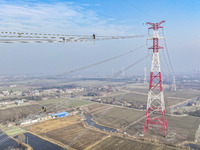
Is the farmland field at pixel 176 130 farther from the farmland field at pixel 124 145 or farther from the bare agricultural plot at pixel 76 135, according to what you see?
the bare agricultural plot at pixel 76 135

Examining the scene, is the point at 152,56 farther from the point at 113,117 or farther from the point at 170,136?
the point at 113,117

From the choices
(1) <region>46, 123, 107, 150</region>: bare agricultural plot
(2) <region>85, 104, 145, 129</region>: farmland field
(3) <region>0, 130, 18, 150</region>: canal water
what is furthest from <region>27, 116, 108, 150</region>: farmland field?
(2) <region>85, 104, 145, 129</region>: farmland field

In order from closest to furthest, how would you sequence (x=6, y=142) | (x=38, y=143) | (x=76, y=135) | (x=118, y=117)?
(x=38, y=143) → (x=6, y=142) → (x=76, y=135) → (x=118, y=117)

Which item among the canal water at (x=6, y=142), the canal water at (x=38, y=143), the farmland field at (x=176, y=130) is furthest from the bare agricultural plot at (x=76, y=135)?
the farmland field at (x=176, y=130)

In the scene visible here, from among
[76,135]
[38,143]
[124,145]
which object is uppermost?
[124,145]

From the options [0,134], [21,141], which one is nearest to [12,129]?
[0,134]

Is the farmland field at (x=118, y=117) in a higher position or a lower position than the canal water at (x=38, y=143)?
higher

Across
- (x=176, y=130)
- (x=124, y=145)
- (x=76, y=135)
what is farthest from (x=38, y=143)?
(x=176, y=130)

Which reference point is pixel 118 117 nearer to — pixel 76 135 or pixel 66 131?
pixel 66 131

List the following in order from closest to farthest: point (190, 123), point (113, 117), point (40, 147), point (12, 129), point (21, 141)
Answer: point (40, 147), point (21, 141), point (12, 129), point (190, 123), point (113, 117)
